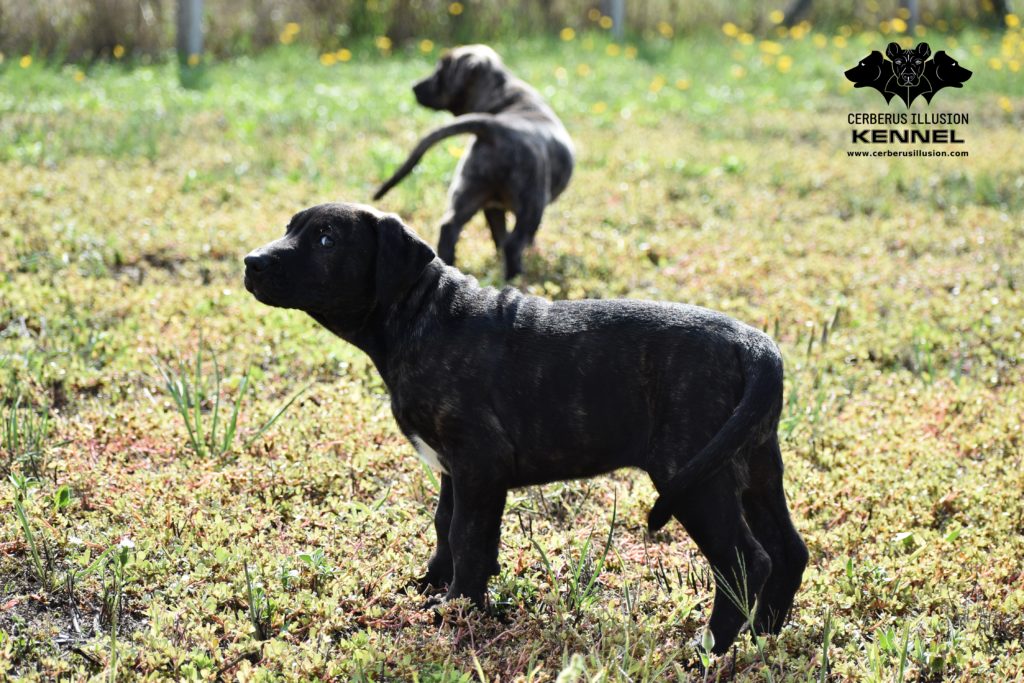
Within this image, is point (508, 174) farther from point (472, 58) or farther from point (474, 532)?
point (474, 532)

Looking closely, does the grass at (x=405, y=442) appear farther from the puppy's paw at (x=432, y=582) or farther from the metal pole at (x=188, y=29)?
the metal pole at (x=188, y=29)

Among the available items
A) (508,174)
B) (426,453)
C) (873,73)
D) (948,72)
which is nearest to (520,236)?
(508,174)

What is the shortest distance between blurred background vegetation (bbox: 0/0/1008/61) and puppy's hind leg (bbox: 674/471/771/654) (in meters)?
12.0

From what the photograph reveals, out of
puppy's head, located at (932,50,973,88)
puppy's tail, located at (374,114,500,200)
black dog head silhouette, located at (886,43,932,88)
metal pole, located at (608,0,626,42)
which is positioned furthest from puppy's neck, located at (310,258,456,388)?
metal pole, located at (608,0,626,42)

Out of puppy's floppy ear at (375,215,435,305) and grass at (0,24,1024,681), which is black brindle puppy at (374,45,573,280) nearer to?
grass at (0,24,1024,681)

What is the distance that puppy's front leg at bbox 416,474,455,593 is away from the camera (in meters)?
4.02

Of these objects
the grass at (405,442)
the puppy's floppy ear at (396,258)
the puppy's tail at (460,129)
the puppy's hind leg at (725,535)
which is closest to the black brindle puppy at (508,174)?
the puppy's tail at (460,129)

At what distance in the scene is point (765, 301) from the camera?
7090 mm

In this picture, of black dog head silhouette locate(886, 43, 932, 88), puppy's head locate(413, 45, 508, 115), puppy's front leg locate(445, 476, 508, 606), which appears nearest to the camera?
puppy's front leg locate(445, 476, 508, 606)

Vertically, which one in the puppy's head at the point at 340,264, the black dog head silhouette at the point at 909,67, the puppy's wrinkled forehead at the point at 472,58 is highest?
the puppy's wrinkled forehead at the point at 472,58

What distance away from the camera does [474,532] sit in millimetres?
3713

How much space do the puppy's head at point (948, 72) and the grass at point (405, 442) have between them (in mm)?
3068

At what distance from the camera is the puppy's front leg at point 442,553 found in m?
4.02

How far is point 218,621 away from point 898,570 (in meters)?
2.39
